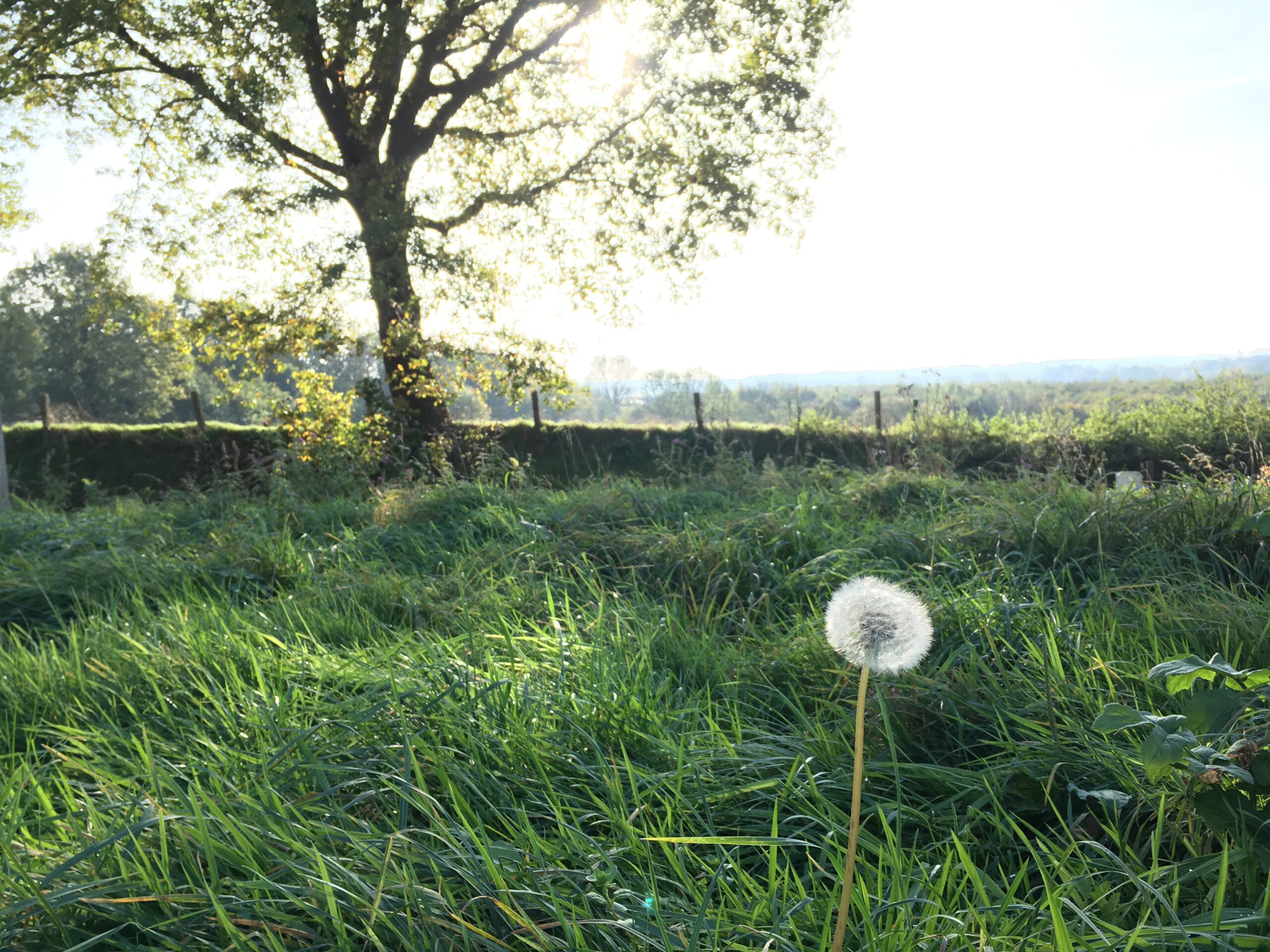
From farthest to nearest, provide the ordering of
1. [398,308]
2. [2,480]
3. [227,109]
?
[227,109] < [398,308] < [2,480]

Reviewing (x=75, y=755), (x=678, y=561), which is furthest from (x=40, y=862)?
(x=678, y=561)

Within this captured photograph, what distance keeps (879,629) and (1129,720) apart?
0.57 metres

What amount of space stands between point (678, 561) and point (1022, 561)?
5.19 ft

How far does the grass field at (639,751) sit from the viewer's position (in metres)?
1.42

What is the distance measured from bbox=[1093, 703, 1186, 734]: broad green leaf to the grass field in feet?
0.73

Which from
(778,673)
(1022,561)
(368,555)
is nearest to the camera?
(778,673)

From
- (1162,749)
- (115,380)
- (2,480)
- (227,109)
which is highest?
(227,109)

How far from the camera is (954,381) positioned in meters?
8.57

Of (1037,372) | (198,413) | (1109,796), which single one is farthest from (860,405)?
(1037,372)

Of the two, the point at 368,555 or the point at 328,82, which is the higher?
the point at 328,82

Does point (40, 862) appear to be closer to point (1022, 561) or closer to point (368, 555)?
point (368, 555)

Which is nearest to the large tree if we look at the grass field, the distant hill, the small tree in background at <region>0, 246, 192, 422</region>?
the grass field

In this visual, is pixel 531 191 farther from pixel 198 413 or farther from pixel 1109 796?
pixel 1109 796

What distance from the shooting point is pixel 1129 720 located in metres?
1.43
